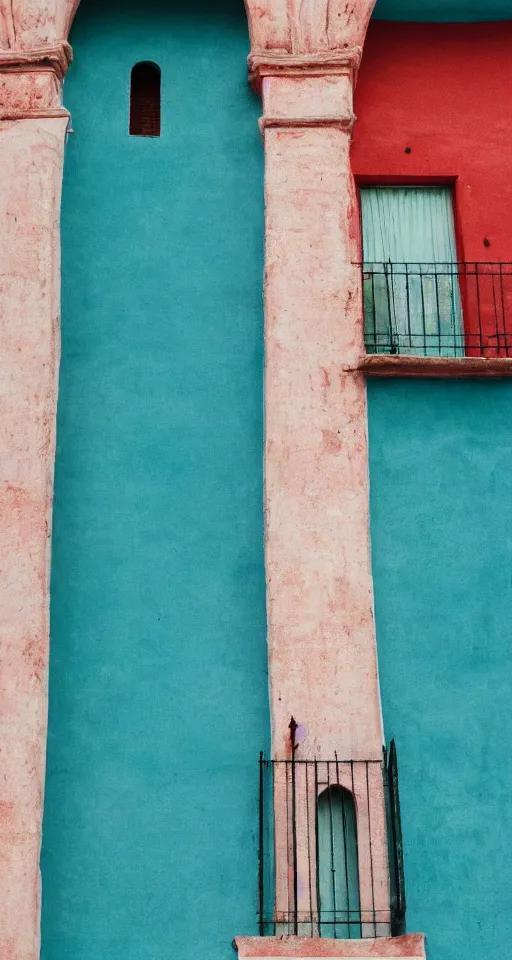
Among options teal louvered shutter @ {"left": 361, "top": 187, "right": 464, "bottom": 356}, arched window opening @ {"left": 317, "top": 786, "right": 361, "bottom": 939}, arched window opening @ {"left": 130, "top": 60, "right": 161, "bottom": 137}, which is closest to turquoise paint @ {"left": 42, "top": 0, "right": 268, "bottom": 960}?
arched window opening @ {"left": 130, "top": 60, "right": 161, "bottom": 137}

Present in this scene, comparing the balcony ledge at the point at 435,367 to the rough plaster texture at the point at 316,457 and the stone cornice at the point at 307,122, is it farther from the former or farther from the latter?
the stone cornice at the point at 307,122

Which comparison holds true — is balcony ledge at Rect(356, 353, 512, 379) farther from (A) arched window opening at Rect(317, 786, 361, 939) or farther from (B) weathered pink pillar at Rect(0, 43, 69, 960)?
(A) arched window opening at Rect(317, 786, 361, 939)

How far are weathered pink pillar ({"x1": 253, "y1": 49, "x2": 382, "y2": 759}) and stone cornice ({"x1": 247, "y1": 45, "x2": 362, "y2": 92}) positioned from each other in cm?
1

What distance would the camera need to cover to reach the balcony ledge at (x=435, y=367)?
10.2 metres

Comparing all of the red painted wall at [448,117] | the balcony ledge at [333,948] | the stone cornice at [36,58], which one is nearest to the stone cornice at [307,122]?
the red painted wall at [448,117]

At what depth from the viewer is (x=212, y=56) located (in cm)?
1142

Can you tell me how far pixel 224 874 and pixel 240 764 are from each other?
666 mm

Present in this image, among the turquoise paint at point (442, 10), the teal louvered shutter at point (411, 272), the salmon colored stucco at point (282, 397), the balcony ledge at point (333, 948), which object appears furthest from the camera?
the turquoise paint at point (442, 10)

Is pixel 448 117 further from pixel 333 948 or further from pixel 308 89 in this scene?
pixel 333 948

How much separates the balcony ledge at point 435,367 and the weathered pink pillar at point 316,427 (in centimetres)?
13

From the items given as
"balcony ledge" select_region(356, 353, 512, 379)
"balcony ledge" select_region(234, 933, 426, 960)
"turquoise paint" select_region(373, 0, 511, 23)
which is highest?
"turquoise paint" select_region(373, 0, 511, 23)

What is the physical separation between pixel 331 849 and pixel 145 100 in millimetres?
5665

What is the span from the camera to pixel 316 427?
10.0 m

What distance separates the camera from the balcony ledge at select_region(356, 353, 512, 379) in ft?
33.4
